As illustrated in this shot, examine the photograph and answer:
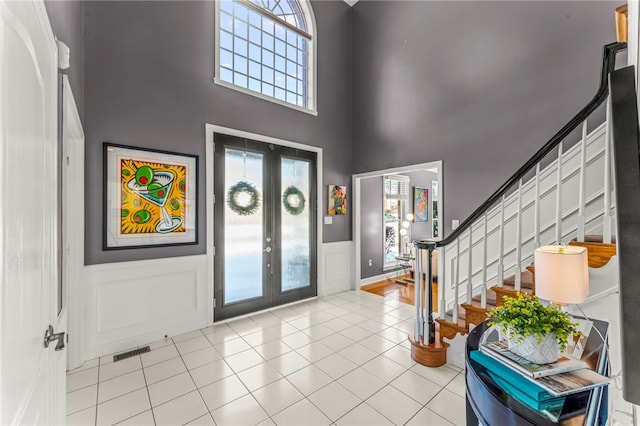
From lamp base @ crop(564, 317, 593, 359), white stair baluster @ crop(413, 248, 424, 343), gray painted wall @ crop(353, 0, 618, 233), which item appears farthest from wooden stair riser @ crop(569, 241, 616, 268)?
gray painted wall @ crop(353, 0, 618, 233)

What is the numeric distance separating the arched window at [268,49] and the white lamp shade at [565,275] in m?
3.74

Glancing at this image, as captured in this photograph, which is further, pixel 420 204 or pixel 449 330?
pixel 420 204

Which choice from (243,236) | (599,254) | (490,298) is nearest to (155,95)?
(243,236)

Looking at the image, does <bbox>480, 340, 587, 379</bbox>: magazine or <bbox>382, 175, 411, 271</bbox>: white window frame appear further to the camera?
<bbox>382, 175, 411, 271</bbox>: white window frame

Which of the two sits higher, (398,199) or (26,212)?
(398,199)

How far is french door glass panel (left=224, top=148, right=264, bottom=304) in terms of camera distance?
364 centimetres

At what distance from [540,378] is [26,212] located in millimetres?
1760

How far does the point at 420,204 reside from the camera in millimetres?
7117

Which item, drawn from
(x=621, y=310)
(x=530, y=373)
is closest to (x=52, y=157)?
(x=621, y=310)

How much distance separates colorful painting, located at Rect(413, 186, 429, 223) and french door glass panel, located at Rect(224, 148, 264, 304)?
14.3 ft

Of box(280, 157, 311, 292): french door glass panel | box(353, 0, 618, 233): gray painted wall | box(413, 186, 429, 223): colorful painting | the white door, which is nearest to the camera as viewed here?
the white door

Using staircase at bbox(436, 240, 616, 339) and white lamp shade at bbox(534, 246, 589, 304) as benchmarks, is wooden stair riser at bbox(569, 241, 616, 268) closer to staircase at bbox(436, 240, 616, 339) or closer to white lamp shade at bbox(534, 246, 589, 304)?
staircase at bbox(436, 240, 616, 339)

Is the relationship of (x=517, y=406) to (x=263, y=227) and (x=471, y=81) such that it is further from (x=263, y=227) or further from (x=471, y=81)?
(x=471, y=81)

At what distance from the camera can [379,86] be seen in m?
4.65
